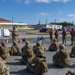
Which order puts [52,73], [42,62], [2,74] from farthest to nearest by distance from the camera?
[52,73]
[42,62]
[2,74]

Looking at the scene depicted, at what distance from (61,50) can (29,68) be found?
82.6 inches

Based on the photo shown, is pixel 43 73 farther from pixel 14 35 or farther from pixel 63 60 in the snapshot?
pixel 14 35

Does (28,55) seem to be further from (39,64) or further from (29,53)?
(39,64)

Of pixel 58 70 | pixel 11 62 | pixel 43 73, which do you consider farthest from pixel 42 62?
pixel 11 62

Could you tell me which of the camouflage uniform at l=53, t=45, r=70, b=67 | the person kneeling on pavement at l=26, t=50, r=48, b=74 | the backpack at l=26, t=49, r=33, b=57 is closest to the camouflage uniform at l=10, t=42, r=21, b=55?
the backpack at l=26, t=49, r=33, b=57

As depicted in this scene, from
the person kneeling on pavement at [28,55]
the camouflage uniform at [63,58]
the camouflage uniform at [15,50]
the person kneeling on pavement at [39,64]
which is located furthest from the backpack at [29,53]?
the camouflage uniform at [15,50]

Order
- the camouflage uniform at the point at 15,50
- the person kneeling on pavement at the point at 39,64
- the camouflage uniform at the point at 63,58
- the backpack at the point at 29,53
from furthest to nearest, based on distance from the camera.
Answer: the camouflage uniform at the point at 15,50, the backpack at the point at 29,53, the camouflage uniform at the point at 63,58, the person kneeling on pavement at the point at 39,64

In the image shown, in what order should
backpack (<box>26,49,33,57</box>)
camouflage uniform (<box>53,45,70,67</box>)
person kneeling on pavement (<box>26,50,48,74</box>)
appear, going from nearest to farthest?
person kneeling on pavement (<box>26,50,48,74</box>), camouflage uniform (<box>53,45,70,67</box>), backpack (<box>26,49,33,57</box>)

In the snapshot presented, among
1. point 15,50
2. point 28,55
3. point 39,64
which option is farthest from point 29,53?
point 15,50

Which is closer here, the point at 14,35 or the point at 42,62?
the point at 42,62

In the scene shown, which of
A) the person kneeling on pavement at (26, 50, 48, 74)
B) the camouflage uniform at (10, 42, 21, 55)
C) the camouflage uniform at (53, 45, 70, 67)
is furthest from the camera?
the camouflage uniform at (10, 42, 21, 55)

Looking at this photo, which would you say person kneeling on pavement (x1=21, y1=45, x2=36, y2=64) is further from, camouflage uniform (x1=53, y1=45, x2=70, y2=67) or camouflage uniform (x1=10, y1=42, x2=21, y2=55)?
camouflage uniform (x1=10, y1=42, x2=21, y2=55)

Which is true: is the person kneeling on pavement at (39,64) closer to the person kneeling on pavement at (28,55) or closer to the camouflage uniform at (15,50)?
the person kneeling on pavement at (28,55)

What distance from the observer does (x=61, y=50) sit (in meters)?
12.6
